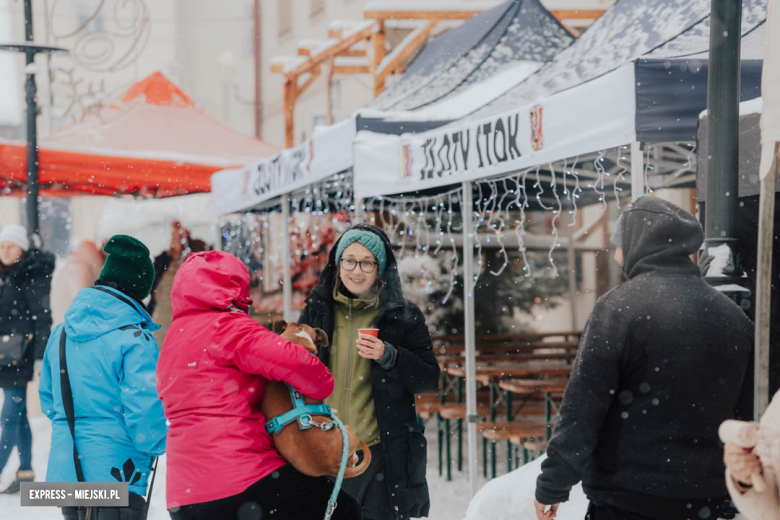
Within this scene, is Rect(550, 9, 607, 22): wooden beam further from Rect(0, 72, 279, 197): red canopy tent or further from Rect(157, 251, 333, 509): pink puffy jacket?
Rect(157, 251, 333, 509): pink puffy jacket

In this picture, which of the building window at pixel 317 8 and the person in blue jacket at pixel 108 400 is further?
the building window at pixel 317 8

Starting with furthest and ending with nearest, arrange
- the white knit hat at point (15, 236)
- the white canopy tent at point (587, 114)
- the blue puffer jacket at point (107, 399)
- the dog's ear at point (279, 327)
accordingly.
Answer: the white knit hat at point (15, 236) → the white canopy tent at point (587, 114) → the blue puffer jacket at point (107, 399) → the dog's ear at point (279, 327)

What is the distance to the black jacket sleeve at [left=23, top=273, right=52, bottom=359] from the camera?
6309 mm

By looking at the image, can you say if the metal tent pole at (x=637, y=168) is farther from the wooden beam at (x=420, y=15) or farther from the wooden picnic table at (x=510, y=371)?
the wooden beam at (x=420, y=15)

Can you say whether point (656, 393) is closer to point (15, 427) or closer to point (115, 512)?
point (115, 512)

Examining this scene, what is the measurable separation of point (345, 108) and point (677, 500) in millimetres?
18527

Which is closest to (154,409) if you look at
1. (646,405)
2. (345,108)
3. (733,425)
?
(646,405)

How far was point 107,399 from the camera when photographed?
3168 millimetres

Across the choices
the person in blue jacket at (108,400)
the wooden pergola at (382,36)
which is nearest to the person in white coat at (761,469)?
the person in blue jacket at (108,400)

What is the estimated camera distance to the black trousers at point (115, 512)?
3.14 metres

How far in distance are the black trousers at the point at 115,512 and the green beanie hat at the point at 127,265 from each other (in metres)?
0.78

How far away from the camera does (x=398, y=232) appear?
1052 cm

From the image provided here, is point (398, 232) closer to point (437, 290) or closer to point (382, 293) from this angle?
point (437, 290)

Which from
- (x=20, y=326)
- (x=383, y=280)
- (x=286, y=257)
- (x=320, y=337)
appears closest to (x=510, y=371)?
(x=286, y=257)
